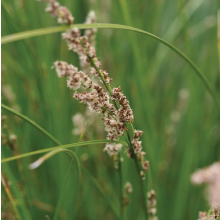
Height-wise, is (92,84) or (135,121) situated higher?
(135,121)

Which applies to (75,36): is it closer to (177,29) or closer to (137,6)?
(177,29)

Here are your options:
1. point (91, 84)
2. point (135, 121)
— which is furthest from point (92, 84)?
point (135, 121)

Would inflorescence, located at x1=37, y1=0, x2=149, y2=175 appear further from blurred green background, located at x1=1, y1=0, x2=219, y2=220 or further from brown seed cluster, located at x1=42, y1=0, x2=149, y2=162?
blurred green background, located at x1=1, y1=0, x2=219, y2=220

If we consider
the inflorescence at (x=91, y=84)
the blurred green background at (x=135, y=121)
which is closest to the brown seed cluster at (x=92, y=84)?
the inflorescence at (x=91, y=84)

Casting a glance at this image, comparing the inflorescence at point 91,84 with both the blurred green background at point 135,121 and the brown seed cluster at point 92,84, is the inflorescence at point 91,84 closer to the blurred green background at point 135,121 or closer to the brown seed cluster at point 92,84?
the brown seed cluster at point 92,84

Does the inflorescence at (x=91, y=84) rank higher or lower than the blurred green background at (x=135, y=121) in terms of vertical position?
lower

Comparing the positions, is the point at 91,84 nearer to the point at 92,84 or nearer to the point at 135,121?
the point at 92,84

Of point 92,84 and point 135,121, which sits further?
point 135,121

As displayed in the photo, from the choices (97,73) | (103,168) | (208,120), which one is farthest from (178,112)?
(97,73)

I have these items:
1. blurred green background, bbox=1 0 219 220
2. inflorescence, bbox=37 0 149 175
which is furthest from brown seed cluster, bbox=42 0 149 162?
blurred green background, bbox=1 0 219 220

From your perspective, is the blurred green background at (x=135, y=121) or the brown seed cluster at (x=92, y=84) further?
the blurred green background at (x=135, y=121)

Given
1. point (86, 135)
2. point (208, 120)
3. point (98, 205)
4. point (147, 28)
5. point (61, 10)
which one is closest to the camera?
point (61, 10)
